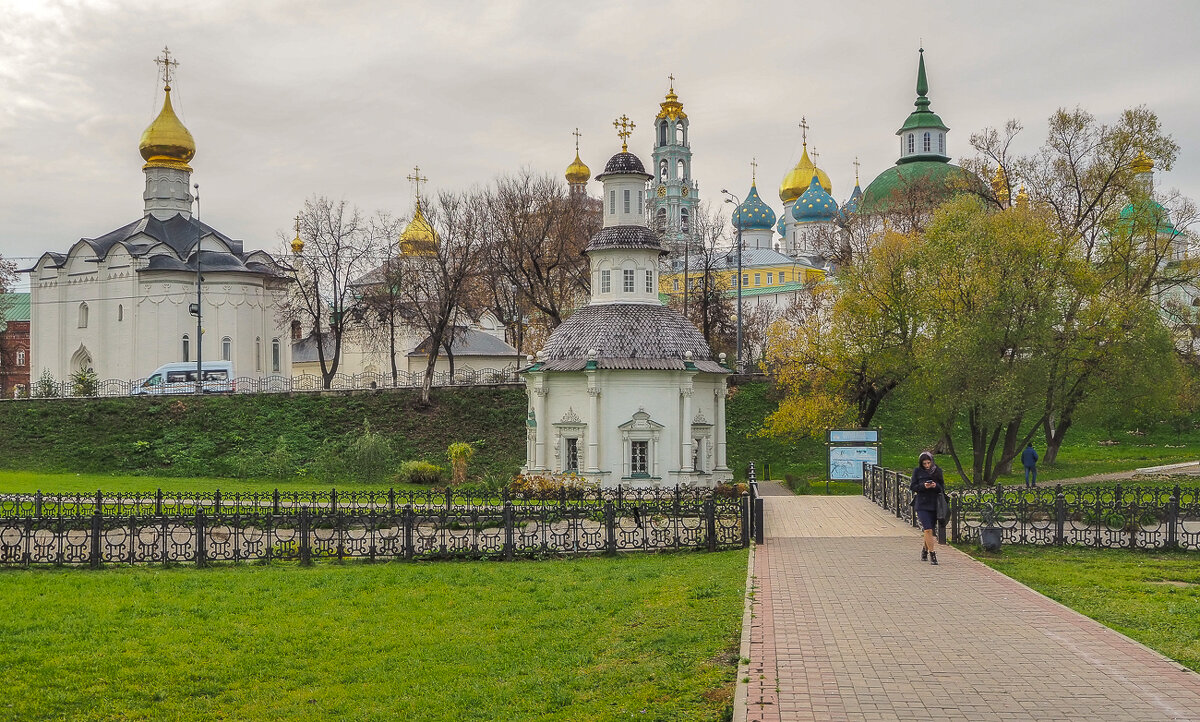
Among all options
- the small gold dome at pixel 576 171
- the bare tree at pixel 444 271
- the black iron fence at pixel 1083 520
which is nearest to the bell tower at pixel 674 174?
the small gold dome at pixel 576 171

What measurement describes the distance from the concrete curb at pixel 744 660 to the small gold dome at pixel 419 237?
30678mm

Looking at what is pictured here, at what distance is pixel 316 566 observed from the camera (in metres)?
15.4

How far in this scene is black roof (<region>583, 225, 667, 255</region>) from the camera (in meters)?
29.8

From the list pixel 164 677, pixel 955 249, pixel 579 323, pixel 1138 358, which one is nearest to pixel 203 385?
pixel 579 323

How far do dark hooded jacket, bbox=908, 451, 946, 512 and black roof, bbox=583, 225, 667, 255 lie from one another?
49.4ft

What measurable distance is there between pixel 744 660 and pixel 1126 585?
6491 mm

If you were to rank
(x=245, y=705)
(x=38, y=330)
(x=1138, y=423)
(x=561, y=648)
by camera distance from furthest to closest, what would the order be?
(x=38, y=330) < (x=1138, y=423) < (x=561, y=648) < (x=245, y=705)

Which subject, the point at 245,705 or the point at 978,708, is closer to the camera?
the point at 978,708

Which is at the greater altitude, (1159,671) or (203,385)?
(203,385)

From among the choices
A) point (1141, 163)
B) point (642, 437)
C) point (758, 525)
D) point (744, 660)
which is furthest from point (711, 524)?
point (1141, 163)

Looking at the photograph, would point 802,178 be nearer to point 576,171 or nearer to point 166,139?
point 576,171

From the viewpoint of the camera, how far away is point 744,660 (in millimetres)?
8969

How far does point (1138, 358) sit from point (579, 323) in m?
14.2

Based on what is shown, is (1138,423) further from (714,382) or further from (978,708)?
(978,708)
